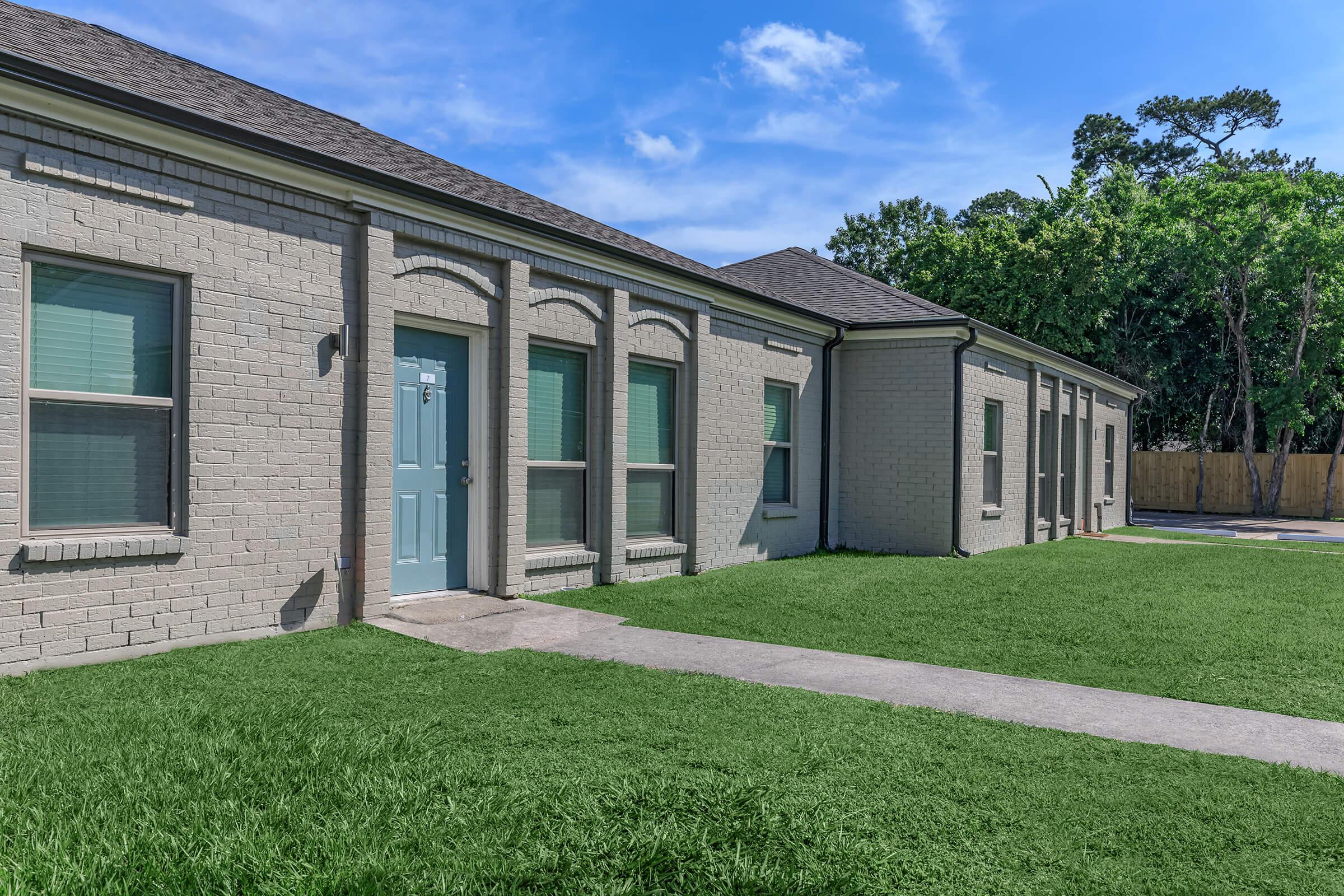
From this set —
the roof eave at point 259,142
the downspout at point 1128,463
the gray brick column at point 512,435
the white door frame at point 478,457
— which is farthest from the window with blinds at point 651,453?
the downspout at point 1128,463

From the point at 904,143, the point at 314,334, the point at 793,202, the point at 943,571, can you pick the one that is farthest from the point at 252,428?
the point at 793,202

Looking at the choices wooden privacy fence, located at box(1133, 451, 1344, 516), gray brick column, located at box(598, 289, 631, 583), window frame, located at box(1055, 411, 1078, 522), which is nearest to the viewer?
gray brick column, located at box(598, 289, 631, 583)

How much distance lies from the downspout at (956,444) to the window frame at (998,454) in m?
1.87

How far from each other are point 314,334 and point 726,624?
4073 mm

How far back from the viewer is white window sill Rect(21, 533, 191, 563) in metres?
5.48

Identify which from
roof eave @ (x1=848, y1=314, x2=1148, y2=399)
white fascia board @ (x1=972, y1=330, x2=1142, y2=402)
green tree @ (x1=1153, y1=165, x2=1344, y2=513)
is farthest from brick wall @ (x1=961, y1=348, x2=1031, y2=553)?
green tree @ (x1=1153, y1=165, x2=1344, y2=513)

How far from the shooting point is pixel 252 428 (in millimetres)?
6590

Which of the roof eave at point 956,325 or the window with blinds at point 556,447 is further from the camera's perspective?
the roof eave at point 956,325

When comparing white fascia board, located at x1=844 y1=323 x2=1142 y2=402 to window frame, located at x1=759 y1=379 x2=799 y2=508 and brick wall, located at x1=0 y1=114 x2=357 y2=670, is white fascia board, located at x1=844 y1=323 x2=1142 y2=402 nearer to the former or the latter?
window frame, located at x1=759 y1=379 x2=799 y2=508

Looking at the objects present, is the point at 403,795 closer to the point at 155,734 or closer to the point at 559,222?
the point at 155,734

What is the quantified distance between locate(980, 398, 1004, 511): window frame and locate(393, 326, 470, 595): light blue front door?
9.99 metres

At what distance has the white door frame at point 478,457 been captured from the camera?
8438mm

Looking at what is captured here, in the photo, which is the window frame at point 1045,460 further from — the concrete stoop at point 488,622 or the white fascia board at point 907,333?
the concrete stoop at point 488,622

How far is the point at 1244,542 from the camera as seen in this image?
1798cm
